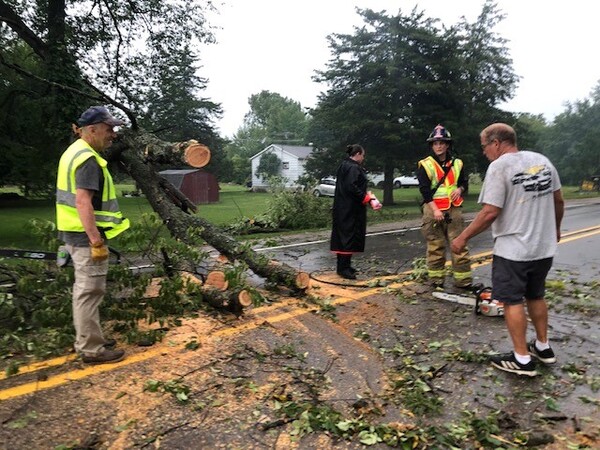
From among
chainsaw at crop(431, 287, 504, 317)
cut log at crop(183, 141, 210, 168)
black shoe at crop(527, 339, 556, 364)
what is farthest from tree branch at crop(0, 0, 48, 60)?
black shoe at crop(527, 339, 556, 364)

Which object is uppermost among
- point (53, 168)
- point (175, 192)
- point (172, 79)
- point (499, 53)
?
point (499, 53)

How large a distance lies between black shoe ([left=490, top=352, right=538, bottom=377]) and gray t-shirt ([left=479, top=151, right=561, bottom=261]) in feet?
2.64

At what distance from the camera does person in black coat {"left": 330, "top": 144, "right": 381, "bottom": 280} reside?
20.9ft

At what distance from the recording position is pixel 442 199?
5.81 m

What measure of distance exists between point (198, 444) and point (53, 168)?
10687mm

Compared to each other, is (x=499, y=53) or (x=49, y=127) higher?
(x=499, y=53)

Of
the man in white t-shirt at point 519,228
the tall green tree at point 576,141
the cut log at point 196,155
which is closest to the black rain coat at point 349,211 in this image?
the cut log at point 196,155

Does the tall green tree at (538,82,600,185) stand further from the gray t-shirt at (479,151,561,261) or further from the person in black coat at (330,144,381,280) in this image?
the gray t-shirt at (479,151,561,261)

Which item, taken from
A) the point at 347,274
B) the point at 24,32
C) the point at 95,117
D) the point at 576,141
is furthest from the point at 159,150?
the point at 576,141

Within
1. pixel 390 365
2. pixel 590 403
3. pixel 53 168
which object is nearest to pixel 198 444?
pixel 390 365

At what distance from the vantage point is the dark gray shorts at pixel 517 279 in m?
3.60

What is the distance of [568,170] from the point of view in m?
34.9

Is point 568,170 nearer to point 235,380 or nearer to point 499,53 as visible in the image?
point 499,53

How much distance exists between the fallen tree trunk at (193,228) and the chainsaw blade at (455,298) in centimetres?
160
